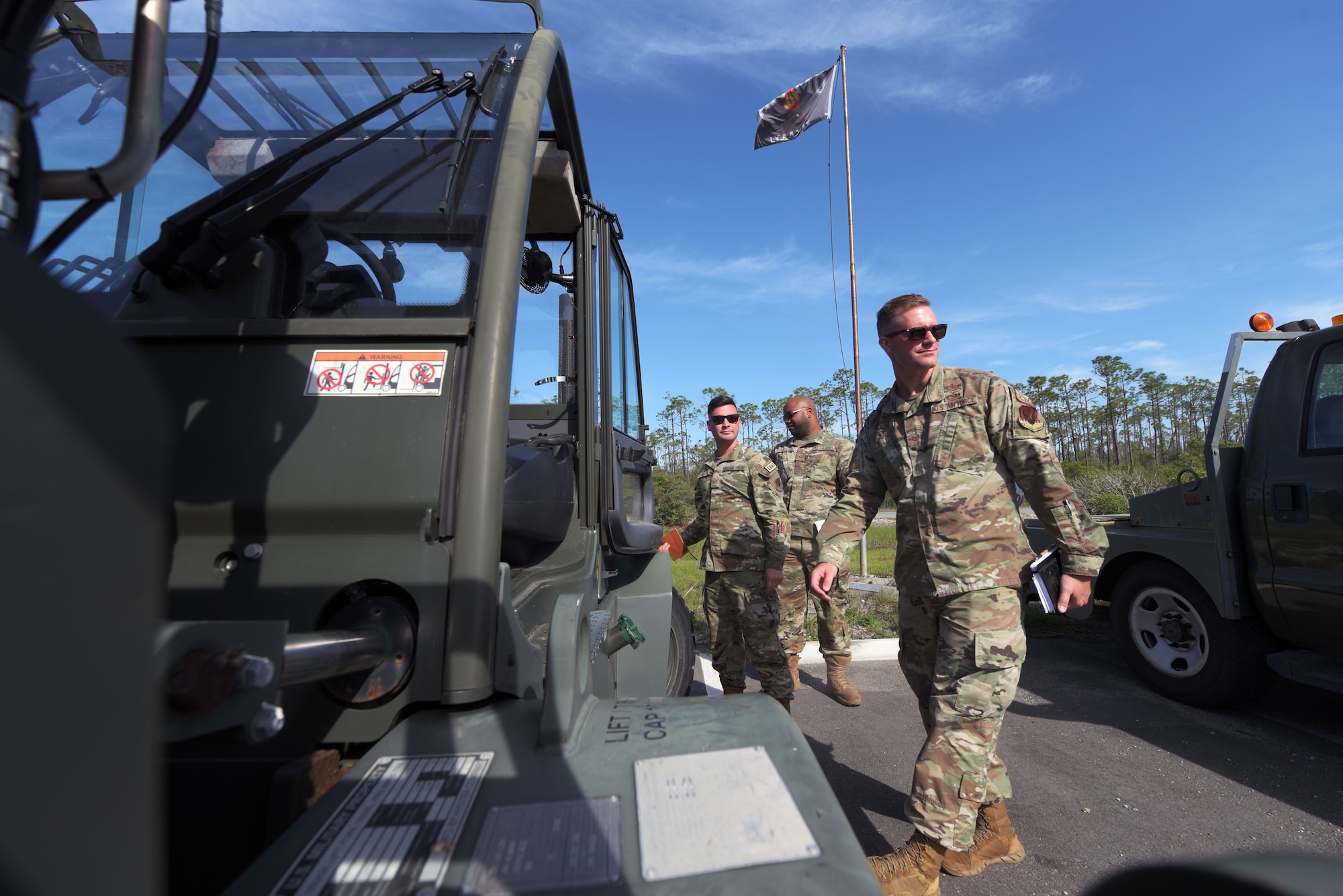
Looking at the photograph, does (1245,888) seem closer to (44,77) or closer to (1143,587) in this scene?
(44,77)

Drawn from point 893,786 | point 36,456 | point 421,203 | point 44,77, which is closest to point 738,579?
point 893,786

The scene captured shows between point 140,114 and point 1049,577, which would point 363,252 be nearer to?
point 140,114

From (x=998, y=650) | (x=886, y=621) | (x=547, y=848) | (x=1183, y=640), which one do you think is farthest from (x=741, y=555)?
(x=547, y=848)

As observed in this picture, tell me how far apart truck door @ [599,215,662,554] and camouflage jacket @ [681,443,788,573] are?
830 millimetres

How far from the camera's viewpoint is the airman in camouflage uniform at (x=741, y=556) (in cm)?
438

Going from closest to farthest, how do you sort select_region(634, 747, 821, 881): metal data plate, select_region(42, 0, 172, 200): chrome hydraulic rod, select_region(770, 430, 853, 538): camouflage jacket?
select_region(42, 0, 172, 200): chrome hydraulic rod, select_region(634, 747, 821, 881): metal data plate, select_region(770, 430, 853, 538): camouflage jacket

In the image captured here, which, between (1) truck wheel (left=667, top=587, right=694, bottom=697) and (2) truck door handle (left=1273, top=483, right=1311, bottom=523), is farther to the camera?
(1) truck wheel (left=667, top=587, right=694, bottom=697)

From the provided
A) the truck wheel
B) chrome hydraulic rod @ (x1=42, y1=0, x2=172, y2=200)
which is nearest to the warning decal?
chrome hydraulic rod @ (x1=42, y1=0, x2=172, y2=200)

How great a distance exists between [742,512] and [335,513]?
3.55 meters

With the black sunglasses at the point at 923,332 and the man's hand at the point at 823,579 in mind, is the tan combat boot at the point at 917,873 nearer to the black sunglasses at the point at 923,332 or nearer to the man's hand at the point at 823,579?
the man's hand at the point at 823,579

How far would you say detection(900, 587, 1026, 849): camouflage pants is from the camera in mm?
2354

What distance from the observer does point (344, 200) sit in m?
1.86

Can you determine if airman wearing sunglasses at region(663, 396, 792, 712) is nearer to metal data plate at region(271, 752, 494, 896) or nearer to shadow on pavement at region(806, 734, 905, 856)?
shadow on pavement at region(806, 734, 905, 856)

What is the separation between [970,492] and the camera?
271 centimetres
